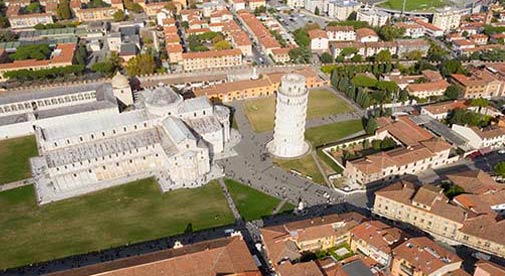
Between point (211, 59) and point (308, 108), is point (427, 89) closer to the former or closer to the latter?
point (308, 108)

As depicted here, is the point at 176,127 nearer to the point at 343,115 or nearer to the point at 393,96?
the point at 343,115

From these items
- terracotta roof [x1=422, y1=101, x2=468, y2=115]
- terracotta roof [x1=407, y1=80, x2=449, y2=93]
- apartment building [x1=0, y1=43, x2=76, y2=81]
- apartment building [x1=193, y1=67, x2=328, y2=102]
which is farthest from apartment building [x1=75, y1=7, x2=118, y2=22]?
terracotta roof [x1=422, y1=101, x2=468, y2=115]

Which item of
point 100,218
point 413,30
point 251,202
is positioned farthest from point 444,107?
point 100,218

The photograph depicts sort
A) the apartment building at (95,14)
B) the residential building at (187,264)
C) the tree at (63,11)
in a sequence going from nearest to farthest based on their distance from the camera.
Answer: the residential building at (187,264) → the tree at (63,11) → the apartment building at (95,14)

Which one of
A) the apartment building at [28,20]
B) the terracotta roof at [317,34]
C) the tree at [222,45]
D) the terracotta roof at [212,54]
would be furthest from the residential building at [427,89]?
the apartment building at [28,20]

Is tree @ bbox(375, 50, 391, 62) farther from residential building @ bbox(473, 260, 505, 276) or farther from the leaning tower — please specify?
residential building @ bbox(473, 260, 505, 276)

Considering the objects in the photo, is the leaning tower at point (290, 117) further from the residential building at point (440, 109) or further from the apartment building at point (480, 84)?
the apartment building at point (480, 84)
